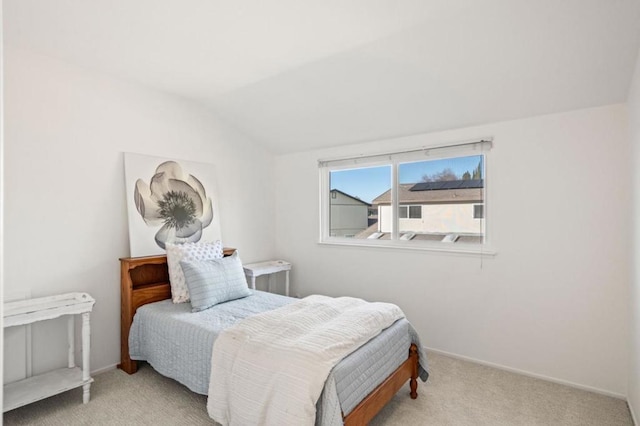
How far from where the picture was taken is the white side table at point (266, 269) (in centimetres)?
375

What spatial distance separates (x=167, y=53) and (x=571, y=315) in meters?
3.59

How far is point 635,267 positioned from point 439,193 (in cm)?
155

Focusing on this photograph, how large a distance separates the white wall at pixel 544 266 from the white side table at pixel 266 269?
4.14 ft

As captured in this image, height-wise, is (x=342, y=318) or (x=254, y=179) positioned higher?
(x=254, y=179)

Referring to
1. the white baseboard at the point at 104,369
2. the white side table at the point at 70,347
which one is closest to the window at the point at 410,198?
the white baseboard at the point at 104,369

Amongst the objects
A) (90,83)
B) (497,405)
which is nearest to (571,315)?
(497,405)

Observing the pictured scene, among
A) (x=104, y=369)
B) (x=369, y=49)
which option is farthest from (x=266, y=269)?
Result: (x=369, y=49)

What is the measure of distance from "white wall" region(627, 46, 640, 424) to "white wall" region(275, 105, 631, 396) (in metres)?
0.20

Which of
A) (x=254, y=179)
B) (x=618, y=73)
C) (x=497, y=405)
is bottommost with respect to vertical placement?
(x=497, y=405)

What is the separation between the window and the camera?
10.5 ft

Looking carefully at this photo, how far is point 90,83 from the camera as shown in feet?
9.28

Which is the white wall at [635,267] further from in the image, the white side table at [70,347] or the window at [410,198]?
the white side table at [70,347]

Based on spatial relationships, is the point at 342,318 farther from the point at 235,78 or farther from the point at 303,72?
the point at 235,78

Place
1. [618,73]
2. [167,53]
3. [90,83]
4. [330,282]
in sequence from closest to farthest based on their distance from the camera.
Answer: [618,73] < [167,53] < [90,83] < [330,282]
